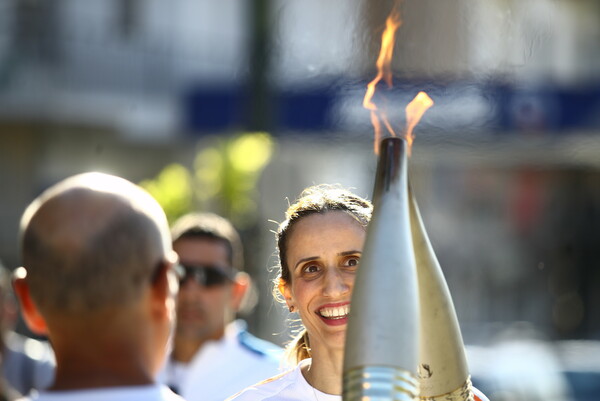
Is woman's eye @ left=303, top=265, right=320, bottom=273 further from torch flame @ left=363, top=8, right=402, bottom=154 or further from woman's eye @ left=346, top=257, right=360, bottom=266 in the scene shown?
torch flame @ left=363, top=8, right=402, bottom=154

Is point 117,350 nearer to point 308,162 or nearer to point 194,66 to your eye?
point 308,162

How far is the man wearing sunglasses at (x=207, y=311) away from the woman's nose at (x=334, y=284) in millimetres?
1763

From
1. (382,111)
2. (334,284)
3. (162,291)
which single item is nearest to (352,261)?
(334,284)

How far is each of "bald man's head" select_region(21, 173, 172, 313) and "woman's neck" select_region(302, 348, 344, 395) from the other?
3.41 ft

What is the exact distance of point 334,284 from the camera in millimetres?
3090

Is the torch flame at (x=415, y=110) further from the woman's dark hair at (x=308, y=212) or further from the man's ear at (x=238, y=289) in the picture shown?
the man's ear at (x=238, y=289)

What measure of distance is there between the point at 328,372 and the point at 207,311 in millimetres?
2287

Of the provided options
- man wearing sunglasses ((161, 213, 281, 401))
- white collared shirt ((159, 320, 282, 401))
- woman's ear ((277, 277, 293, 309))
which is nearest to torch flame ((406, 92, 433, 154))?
woman's ear ((277, 277, 293, 309))

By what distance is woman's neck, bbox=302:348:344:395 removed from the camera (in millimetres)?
3076

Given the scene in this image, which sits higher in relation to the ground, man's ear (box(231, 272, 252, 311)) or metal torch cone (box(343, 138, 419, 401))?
man's ear (box(231, 272, 252, 311))

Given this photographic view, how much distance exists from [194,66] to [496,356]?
10.7 metres

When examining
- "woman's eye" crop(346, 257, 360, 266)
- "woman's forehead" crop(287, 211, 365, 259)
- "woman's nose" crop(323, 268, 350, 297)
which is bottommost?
"woman's nose" crop(323, 268, 350, 297)

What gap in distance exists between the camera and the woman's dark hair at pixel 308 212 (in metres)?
3.27

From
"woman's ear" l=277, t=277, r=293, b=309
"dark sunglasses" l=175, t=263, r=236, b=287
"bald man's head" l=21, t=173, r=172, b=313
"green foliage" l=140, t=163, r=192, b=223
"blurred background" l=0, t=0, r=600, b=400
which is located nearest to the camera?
"bald man's head" l=21, t=173, r=172, b=313
